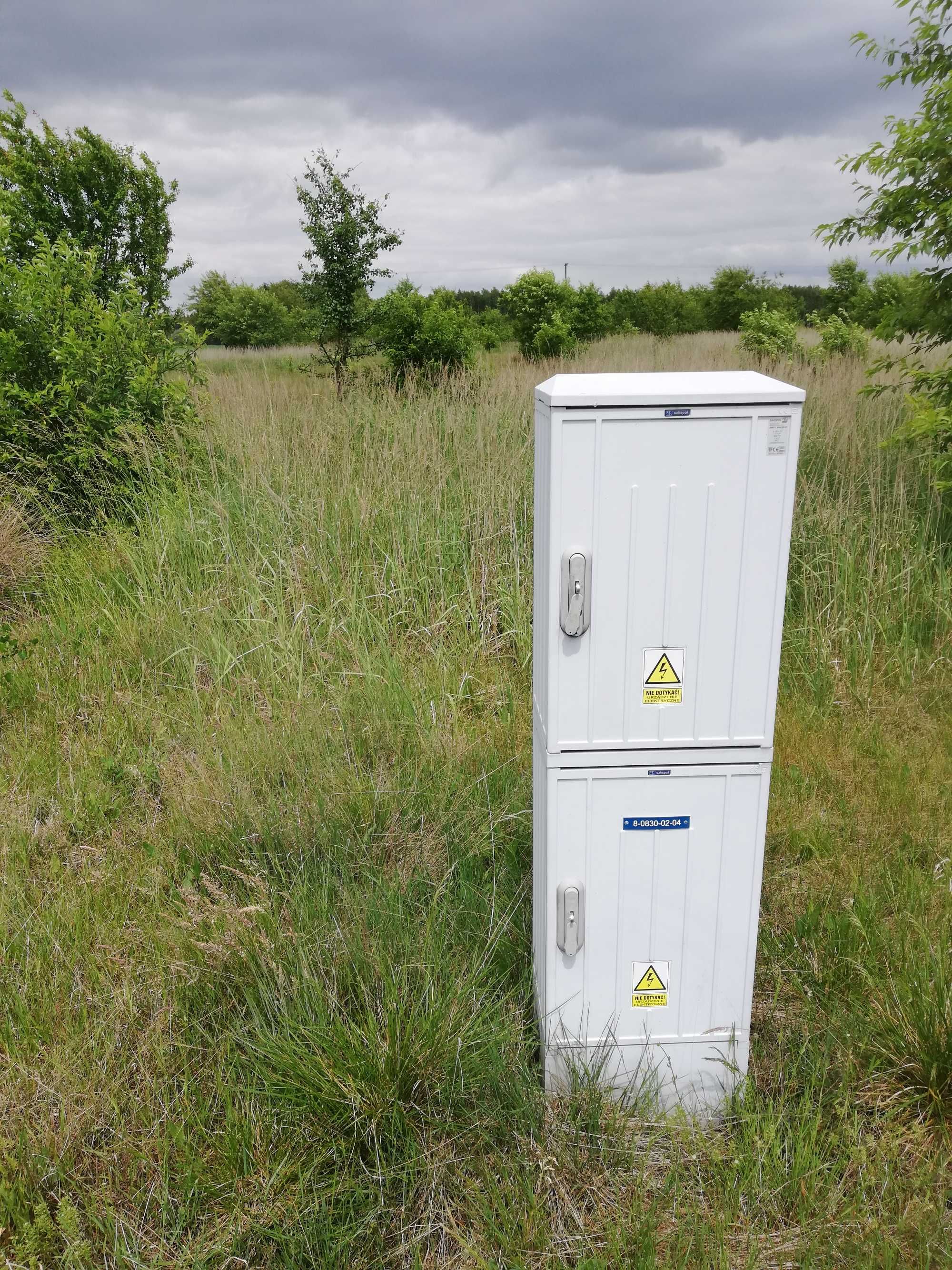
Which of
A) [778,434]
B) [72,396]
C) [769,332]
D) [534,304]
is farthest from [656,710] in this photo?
[534,304]

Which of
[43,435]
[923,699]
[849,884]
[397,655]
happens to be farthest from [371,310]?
[849,884]

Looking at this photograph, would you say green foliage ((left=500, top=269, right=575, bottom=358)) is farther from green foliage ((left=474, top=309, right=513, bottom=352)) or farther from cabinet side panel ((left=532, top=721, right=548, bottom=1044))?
cabinet side panel ((left=532, top=721, right=548, bottom=1044))

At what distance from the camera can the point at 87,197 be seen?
36.1ft

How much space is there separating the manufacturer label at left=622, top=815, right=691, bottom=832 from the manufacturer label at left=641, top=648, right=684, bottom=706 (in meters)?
0.29

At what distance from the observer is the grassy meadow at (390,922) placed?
1.91m

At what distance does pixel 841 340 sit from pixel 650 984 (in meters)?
13.7

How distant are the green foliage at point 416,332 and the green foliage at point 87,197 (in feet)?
9.75

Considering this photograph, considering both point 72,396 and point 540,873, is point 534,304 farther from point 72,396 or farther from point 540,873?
point 540,873

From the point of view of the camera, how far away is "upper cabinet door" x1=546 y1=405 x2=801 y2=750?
188 cm

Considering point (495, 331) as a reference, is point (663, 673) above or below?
below

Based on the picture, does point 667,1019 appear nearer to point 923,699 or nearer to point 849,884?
point 849,884

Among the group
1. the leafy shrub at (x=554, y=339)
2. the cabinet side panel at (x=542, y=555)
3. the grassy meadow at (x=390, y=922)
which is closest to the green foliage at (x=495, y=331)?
the leafy shrub at (x=554, y=339)

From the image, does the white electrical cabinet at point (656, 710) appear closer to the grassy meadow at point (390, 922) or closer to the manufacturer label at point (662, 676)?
the manufacturer label at point (662, 676)

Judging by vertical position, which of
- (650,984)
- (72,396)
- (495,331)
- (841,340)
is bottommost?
(650,984)
